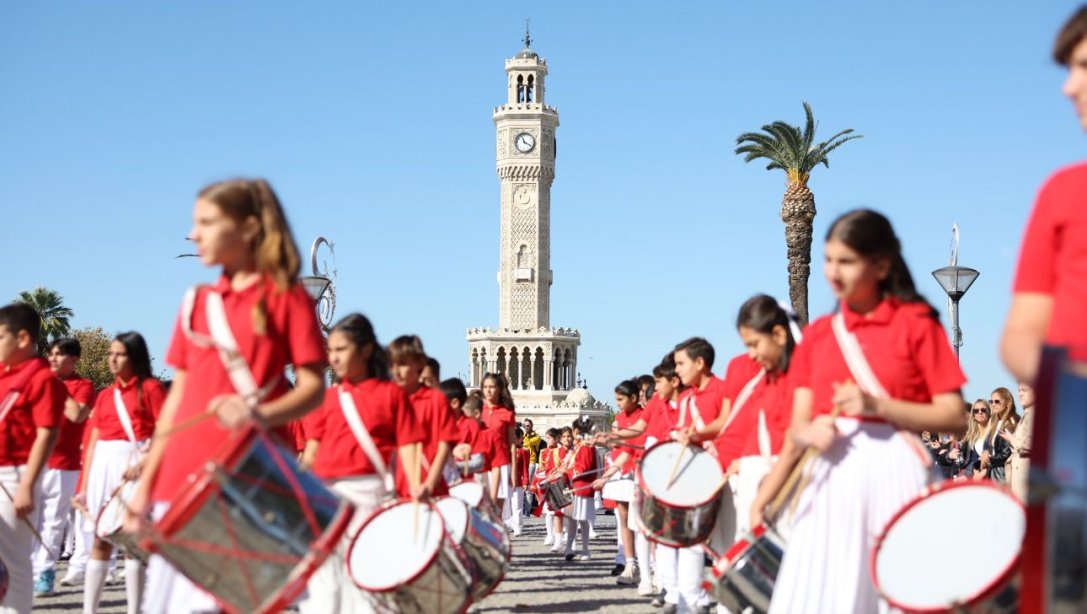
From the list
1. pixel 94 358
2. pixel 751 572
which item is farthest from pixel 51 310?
pixel 751 572

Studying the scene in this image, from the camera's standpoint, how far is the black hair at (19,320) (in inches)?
297

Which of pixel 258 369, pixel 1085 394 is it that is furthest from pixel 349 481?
pixel 1085 394

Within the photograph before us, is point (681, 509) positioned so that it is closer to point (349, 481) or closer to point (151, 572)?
point (349, 481)

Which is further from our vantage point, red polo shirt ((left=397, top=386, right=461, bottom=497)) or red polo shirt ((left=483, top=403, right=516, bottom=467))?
red polo shirt ((left=483, top=403, right=516, bottom=467))

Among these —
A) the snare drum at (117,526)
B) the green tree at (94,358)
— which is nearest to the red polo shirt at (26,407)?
the snare drum at (117,526)

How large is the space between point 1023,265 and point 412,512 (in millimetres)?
3733

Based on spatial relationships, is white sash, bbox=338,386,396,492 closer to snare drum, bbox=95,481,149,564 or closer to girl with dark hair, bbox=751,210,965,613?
snare drum, bbox=95,481,149,564

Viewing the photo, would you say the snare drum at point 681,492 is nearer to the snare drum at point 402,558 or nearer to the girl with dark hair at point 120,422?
the snare drum at point 402,558

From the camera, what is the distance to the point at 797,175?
41094 millimetres

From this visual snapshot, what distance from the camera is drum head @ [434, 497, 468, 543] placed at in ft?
23.8

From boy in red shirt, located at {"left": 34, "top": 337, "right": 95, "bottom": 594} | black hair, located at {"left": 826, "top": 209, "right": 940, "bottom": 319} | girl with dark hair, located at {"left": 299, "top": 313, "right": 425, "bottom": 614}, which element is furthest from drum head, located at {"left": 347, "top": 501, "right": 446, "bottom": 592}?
boy in red shirt, located at {"left": 34, "top": 337, "right": 95, "bottom": 594}

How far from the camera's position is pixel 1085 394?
2449 mm

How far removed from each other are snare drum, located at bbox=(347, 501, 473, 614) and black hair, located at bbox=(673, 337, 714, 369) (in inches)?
138

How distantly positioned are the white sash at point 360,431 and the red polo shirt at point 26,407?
1.52 m
